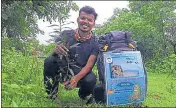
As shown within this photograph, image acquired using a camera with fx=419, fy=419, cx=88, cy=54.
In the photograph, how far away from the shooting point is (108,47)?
4.98m

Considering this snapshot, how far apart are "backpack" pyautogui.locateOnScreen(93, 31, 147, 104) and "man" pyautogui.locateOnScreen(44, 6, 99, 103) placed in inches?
3.1

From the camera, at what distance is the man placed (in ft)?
16.1

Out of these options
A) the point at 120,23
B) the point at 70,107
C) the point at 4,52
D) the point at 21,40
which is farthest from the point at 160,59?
the point at 70,107

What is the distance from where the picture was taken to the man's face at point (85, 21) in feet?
16.5

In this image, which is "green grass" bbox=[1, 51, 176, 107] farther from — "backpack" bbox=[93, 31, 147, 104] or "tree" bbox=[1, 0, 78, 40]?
"tree" bbox=[1, 0, 78, 40]

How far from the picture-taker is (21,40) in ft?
24.4

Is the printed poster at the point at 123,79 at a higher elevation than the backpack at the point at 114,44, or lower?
lower

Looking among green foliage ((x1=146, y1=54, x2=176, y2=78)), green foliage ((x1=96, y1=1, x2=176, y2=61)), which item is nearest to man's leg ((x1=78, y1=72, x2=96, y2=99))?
green foliage ((x1=146, y1=54, x2=176, y2=78))

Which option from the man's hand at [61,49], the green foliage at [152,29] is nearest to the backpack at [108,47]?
the man's hand at [61,49]

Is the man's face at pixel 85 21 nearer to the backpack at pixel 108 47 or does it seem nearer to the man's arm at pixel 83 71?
the backpack at pixel 108 47

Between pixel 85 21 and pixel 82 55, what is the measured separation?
413 millimetres

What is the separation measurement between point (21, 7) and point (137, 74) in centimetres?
243

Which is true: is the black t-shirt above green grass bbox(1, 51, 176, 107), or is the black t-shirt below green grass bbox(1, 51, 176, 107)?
above

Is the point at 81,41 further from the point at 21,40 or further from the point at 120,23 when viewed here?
the point at 120,23
